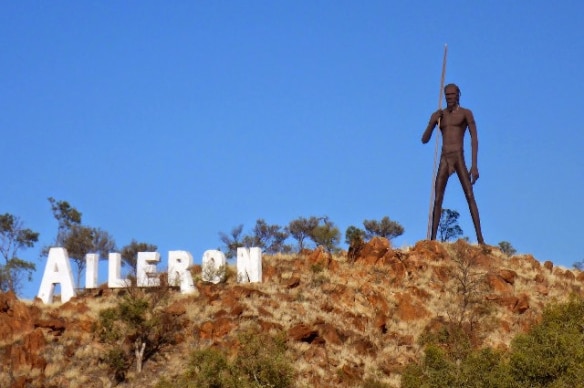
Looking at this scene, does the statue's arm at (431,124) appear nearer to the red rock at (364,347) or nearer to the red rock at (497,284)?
the red rock at (497,284)

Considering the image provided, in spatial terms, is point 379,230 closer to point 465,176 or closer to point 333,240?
point 333,240

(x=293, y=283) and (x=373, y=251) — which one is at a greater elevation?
(x=373, y=251)

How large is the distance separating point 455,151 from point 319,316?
903 centimetres

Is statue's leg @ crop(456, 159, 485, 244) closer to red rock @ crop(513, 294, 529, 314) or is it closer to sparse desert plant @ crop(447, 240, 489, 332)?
sparse desert plant @ crop(447, 240, 489, 332)

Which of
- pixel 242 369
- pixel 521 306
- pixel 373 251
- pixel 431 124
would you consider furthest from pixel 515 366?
pixel 431 124

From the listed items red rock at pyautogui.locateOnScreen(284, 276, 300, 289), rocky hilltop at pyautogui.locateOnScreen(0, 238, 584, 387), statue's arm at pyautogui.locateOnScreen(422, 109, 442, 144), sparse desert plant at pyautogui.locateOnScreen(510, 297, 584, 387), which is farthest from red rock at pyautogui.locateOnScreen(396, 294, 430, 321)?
statue's arm at pyautogui.locateOnScreen(422, 109, 442, 144)

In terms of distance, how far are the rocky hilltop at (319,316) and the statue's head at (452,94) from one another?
16.7 ft

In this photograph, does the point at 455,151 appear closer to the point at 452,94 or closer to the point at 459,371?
the point at 452,94

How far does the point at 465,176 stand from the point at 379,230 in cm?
2251

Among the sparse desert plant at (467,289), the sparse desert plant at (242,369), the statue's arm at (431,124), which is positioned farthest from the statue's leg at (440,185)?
the sparse desert plant at (242,369)

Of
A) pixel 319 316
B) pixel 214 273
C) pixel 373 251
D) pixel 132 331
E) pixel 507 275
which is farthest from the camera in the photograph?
pixel 373 251

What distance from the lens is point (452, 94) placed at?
3941cm

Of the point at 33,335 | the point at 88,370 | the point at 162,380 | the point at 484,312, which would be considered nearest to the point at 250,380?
the point at 162,380

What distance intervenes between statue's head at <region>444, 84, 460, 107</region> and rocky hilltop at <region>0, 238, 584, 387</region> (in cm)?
509
